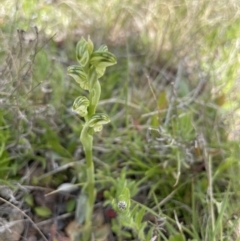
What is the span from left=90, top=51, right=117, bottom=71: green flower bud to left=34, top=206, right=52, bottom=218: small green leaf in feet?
1.59

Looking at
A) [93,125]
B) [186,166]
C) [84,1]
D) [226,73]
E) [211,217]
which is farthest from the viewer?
[84,1]

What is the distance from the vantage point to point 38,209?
1.22 metres

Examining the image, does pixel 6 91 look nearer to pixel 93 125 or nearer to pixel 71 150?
pixel 71 150

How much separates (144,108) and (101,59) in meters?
0.49

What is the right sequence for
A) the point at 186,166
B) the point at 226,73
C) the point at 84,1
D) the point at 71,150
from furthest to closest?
1. the point at 84,1
2. the point at 226,73
3. the point at 71,150
4. the point at 186,166

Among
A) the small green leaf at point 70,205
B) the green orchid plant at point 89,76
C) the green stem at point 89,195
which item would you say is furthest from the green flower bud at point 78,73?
the small green leaf at point 70,205

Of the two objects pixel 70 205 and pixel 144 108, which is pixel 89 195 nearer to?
pixel 70 205

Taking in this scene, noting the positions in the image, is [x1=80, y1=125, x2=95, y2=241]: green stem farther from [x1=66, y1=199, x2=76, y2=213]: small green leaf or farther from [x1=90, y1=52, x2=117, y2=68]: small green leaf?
[x1=90, y1=52, x2=117, y2=68]: small green leaf

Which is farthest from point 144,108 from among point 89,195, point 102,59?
point 102,59

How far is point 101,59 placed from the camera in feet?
3.13

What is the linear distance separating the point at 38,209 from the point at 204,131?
579 mm

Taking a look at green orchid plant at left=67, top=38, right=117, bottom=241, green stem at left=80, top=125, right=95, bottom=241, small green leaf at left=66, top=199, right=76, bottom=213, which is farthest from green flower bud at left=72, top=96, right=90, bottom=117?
small green leaf at left=66, top=199, right=76, bottom=213

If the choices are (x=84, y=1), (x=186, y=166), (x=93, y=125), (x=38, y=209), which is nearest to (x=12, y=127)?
(x=38, y=209)

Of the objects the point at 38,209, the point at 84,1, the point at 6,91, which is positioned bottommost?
the point at 38,209
